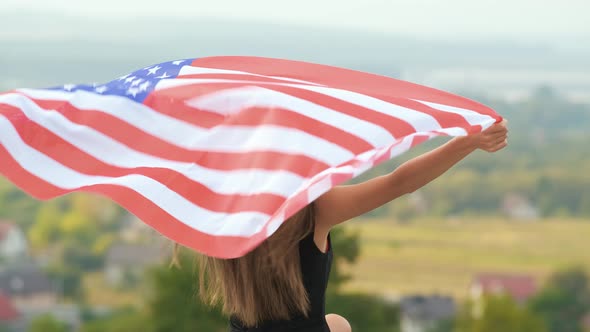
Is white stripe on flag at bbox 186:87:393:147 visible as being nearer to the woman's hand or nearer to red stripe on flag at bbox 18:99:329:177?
red stripe on flag at bbox 18:99:329:177

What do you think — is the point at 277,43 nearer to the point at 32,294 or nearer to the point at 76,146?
the point at 32,294

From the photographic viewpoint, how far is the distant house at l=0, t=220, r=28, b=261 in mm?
117688

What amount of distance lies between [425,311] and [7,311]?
30.9 meters

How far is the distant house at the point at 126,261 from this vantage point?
10244 cm

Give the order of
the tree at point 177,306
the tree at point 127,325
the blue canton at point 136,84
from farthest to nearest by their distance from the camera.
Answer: the tree at point 127,325 < the tree at point 177,306 < the blue canton at point 136,84

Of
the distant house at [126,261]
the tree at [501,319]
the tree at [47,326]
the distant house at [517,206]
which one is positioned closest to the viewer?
the tree at [501,319]

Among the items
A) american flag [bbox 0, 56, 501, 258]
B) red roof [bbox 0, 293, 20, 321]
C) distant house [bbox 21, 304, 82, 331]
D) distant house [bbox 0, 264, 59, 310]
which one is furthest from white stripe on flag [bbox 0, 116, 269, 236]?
distant house [bbox 0, 264, 59, 310]

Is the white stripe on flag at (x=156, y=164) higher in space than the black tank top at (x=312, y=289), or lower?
higher

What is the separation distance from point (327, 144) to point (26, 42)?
624 feet

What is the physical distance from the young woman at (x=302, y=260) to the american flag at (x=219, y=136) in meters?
0.09

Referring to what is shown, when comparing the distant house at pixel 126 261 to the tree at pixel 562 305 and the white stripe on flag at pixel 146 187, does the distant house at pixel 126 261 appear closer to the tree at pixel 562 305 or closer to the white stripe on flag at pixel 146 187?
the tree at pixel 562 305

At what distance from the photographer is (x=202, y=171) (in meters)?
3.47

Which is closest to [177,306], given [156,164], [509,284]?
[156,164]

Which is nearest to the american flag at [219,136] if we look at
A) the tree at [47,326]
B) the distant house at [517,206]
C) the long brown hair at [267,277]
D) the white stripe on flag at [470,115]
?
the white stripe on flag at [470,115]
